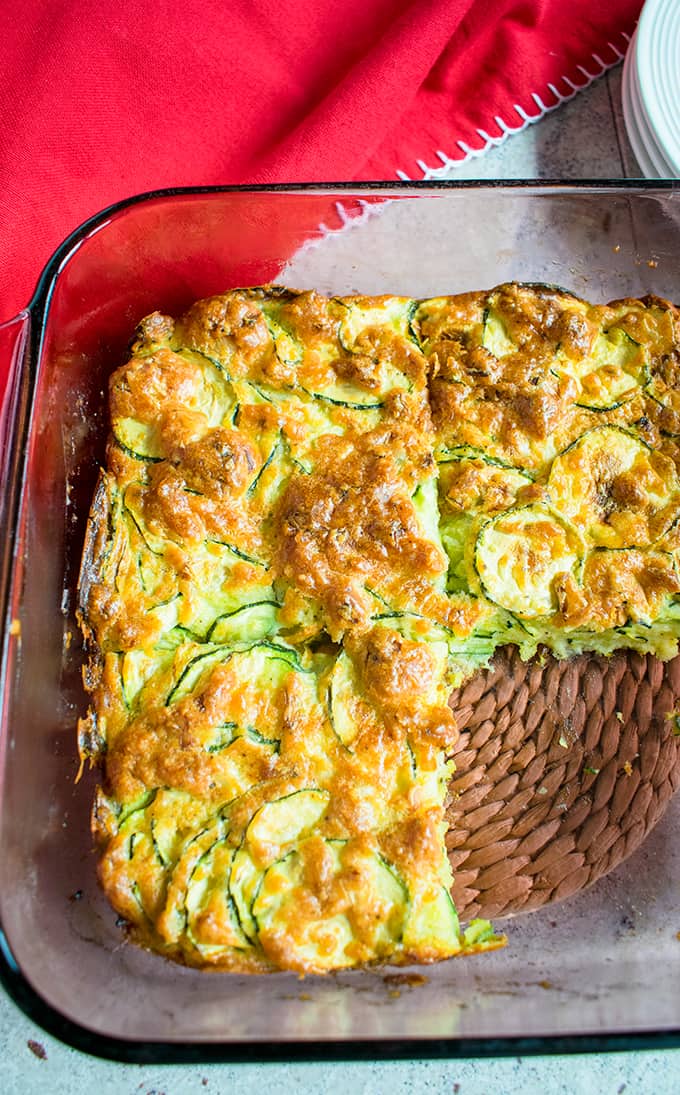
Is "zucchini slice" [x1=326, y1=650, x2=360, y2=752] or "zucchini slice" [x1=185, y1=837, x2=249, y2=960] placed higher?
"zucchini slice" [x1=326, y1=650, x2=360, y2=752]

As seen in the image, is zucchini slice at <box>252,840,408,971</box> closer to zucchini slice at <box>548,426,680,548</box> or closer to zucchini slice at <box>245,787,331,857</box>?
zucchini slice at <box>245,787,331,857</box>

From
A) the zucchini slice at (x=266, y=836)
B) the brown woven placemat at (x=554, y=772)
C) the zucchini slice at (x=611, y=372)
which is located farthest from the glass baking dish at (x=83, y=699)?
the zucchini slice at (x=611, y=372)

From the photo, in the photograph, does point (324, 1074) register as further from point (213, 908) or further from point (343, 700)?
point (343, 700)

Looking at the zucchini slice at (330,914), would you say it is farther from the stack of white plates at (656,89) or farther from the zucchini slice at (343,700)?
the stack of white plates at (656,89)

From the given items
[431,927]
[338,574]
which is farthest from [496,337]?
[431,927]

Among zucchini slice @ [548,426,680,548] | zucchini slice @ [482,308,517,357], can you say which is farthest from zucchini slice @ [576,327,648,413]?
zucchini slice @ [482,308,517,357]

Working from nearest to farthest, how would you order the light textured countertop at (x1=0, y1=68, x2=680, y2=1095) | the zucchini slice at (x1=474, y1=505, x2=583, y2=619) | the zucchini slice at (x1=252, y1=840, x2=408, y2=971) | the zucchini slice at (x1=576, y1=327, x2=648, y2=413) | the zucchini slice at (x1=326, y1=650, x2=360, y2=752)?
the zucchini slice at (x1=252, y1=840, x2=408, y2=971) < the zucchini slice at (x1=326, y1=650, x2=360, y2=752) < the zucchini slice at (x1=474, y1=505, x2=583, y2=619) < the light textured countertop at (x1=0, y1=68, x2=680, y2=1095) < the zucchini slice at (x1=576, y1=327, x2=648, y2=413)
